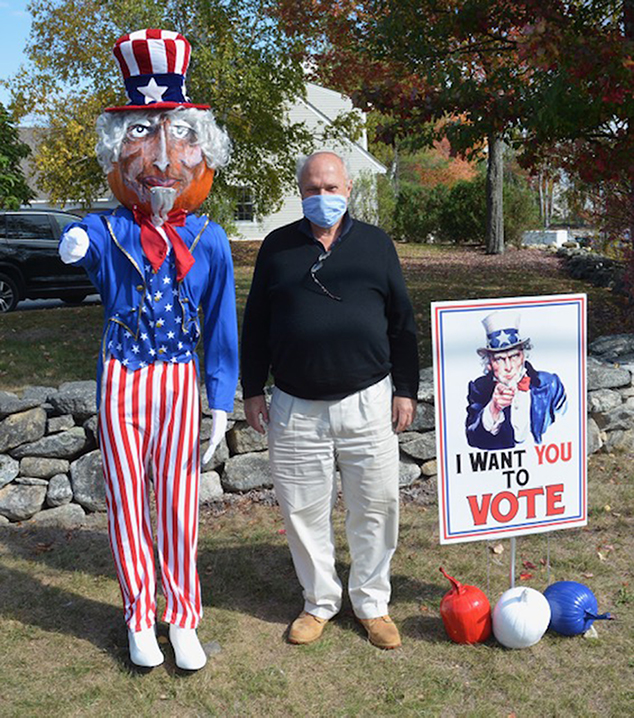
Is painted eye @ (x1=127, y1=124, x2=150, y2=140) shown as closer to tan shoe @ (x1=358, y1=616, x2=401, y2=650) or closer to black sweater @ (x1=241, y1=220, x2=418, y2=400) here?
black sweater @ (x1=241, y1=220, x2=418, y2=400)

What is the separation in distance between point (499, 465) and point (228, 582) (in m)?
1.48

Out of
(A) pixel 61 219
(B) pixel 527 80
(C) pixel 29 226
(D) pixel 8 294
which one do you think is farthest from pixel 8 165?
(B) pixel 527 80

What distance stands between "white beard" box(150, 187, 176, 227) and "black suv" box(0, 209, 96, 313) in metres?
9.63

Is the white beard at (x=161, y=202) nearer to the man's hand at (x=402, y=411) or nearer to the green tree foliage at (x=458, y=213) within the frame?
the man's hand at (x=402, y=411)

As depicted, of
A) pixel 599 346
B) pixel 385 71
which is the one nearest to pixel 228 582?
pixel 599 346

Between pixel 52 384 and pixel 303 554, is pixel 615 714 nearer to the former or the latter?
pixel 303 554

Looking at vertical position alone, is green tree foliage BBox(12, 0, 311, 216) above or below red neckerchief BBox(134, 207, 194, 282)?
above

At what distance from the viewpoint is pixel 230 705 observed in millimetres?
2906

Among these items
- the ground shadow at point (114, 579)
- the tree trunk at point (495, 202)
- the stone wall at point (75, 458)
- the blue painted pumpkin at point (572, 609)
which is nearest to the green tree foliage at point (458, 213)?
the tree trunk at point (495, 202)

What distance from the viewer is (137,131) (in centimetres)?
289

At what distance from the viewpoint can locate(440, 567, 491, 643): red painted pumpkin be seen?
3180 mm

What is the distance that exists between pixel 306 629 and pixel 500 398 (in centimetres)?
126

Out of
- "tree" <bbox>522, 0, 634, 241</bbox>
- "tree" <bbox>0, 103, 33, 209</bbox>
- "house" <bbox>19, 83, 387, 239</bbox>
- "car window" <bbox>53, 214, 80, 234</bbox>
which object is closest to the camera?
"tree" <bbox>522, 0, 634, 241</bbox>

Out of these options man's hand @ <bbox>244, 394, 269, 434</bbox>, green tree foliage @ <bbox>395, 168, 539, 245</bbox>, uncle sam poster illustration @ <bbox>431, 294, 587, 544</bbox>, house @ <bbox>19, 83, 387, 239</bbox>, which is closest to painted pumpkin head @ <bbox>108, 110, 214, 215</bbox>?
man's hand @ <bbox>244, 394, 269, 434</bbox>
